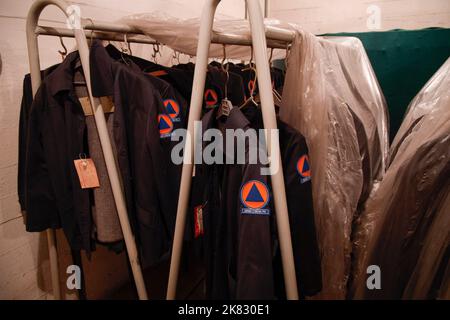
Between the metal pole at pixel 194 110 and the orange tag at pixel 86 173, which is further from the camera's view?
the orange tag at pixel 86 173

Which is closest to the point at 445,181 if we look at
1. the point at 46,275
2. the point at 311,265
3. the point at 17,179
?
the point at 311,265

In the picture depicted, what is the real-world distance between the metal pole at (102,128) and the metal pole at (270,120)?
1.61ft

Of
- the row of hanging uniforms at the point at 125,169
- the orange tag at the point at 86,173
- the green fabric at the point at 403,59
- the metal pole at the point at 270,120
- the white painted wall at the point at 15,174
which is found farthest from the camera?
the green fabric at the point at 403,59

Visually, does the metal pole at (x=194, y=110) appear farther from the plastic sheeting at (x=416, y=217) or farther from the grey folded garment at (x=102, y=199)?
the plastic sheeting at (x=416, y=217)

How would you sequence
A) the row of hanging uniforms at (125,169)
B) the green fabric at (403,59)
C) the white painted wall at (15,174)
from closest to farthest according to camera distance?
the row of hanging uniforms at (125,169) → the white painted wall at (15,174) → the green fabric at (403,59)

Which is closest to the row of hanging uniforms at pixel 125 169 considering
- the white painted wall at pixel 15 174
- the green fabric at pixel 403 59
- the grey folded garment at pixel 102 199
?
the grey folded garment at pixel 102 199

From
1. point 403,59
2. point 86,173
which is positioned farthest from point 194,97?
point 403,59

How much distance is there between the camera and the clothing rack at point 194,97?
59 centimetres

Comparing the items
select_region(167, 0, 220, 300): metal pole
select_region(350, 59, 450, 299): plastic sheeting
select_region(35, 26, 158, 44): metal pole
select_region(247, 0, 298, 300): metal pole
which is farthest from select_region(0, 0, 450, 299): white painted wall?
select_region(350, 59, 450, 299): plastic sheeting

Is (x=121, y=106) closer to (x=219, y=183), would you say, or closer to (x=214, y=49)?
(x=219, y=183)

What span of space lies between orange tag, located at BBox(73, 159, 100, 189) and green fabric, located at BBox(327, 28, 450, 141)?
1.70 meters

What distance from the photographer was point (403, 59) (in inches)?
62.3

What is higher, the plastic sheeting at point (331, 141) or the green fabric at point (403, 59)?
the green fabric at point (403, 59)

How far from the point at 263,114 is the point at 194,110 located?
0.19 m
